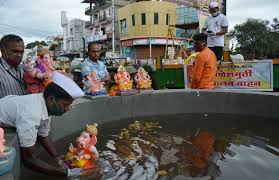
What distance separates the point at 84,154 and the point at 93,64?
3.09 meters

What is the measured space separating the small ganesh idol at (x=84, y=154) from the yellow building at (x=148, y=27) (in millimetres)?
36819

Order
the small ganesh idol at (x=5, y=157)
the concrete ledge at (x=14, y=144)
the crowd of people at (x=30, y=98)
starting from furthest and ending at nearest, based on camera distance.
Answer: the crowd of people at (x=30, y=98)
the concrete ledge at (x=14, y=144)
the small ganesh idol at (x=5, y=157)

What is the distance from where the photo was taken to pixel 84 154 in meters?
3.40

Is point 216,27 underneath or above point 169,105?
above

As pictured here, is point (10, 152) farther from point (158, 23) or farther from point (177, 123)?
point (158, 23)

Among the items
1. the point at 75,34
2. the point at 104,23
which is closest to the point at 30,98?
the point at 104,23

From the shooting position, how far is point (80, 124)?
5160 mm

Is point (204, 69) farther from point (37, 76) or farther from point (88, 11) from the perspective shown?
point (88, 11)

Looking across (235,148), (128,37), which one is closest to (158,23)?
(128,37)

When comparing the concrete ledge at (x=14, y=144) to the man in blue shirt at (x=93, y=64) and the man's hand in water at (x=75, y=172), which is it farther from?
the man in blue shirt at (x=93, y=64)

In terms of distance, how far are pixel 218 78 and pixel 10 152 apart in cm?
608

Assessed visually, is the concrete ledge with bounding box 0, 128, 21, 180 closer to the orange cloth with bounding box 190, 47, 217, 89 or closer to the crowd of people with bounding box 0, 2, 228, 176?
the crowd of people with bounding box 0, 2, 228, 176

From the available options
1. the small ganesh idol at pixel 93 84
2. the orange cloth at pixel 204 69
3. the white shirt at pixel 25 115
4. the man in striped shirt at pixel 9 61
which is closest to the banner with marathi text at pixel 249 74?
the orange cloth at pixel 204 69

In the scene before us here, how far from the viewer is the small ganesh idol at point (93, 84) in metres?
5.82
